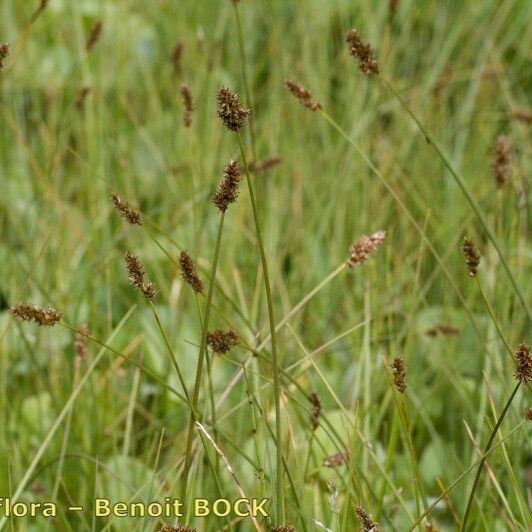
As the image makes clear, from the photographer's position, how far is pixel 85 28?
279 centimetres

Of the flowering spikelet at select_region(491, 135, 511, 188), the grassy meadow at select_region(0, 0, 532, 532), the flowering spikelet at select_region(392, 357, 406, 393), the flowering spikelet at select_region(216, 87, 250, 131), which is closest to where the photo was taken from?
the flowering spikelet at select_region(216, 87, 250, 131)

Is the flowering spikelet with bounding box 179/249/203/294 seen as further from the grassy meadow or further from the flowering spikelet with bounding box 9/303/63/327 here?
the flowering spikelet with bounding box 9/303/63/327

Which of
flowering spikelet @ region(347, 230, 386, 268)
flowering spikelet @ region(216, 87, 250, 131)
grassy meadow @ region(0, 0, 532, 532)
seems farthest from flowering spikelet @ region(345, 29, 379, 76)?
flowering spikelet @ region(216, 87, 250, 131)

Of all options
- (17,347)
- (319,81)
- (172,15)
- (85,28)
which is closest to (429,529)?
(17,347)

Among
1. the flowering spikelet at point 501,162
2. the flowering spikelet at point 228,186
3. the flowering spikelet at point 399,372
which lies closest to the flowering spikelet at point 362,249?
the flowering spikelet at point 399,372

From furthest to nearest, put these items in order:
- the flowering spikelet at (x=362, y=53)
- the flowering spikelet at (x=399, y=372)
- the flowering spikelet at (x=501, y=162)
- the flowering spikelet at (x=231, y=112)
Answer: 1. the flowering spikelet at (x=501, y=162)
2. the flowering spikelet at (x=362, y=53)
3. the flowering spikelet at (x=399, y=372)
4. the flowering spikelet at (x=231, y=112)

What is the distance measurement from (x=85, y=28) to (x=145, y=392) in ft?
4.99

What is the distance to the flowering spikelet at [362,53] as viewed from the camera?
985mm

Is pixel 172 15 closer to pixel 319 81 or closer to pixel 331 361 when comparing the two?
pixel 319 81

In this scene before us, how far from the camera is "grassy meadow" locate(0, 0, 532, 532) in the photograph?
1.13m

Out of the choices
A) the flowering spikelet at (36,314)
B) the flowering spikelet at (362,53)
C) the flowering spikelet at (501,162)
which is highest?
the flowering spikelet at (501,162)

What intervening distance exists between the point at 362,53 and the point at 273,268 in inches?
30.7

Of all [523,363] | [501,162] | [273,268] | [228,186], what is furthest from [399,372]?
[273,268]

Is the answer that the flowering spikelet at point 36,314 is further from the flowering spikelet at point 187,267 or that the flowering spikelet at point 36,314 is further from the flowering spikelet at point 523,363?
the flowering spikelet at point 523,363
